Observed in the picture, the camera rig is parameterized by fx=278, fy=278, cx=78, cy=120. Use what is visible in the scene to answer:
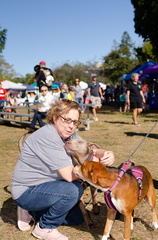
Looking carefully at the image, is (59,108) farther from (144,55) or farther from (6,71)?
(6,71)

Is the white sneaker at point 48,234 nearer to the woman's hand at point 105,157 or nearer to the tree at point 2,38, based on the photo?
the woman's hand at point 105,157

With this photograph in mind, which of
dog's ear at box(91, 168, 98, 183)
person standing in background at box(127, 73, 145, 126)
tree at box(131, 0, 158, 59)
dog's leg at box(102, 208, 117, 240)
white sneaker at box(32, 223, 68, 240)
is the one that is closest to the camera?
dog's ear at box(91, 168, 98, 183)

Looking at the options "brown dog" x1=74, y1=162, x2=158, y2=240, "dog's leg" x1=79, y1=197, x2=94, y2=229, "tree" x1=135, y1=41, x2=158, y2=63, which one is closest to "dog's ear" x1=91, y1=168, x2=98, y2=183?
"brown dog" x1=74, y1=162, x2=158, y2=240

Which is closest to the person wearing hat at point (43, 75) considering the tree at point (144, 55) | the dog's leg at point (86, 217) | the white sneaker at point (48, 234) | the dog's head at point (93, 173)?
the dog's leg at point (86, 217)

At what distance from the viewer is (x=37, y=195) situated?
278 cm

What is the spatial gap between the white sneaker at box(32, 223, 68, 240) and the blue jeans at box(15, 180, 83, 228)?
4cm

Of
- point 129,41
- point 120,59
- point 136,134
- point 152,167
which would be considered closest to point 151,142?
point 136,134

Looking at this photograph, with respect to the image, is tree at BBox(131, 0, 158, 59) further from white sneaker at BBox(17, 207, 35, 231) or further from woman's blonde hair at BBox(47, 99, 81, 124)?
white sneaker at BBox(17, 207, 35, 231)

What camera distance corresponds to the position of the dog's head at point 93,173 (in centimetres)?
247

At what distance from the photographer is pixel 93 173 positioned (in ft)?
8.07

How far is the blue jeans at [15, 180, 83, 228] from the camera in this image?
2.75 meters

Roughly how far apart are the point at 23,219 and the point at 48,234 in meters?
0.40

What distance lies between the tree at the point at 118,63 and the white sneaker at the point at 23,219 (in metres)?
49.1

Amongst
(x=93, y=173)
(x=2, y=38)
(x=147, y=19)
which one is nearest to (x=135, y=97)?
(x=93, y=173)
